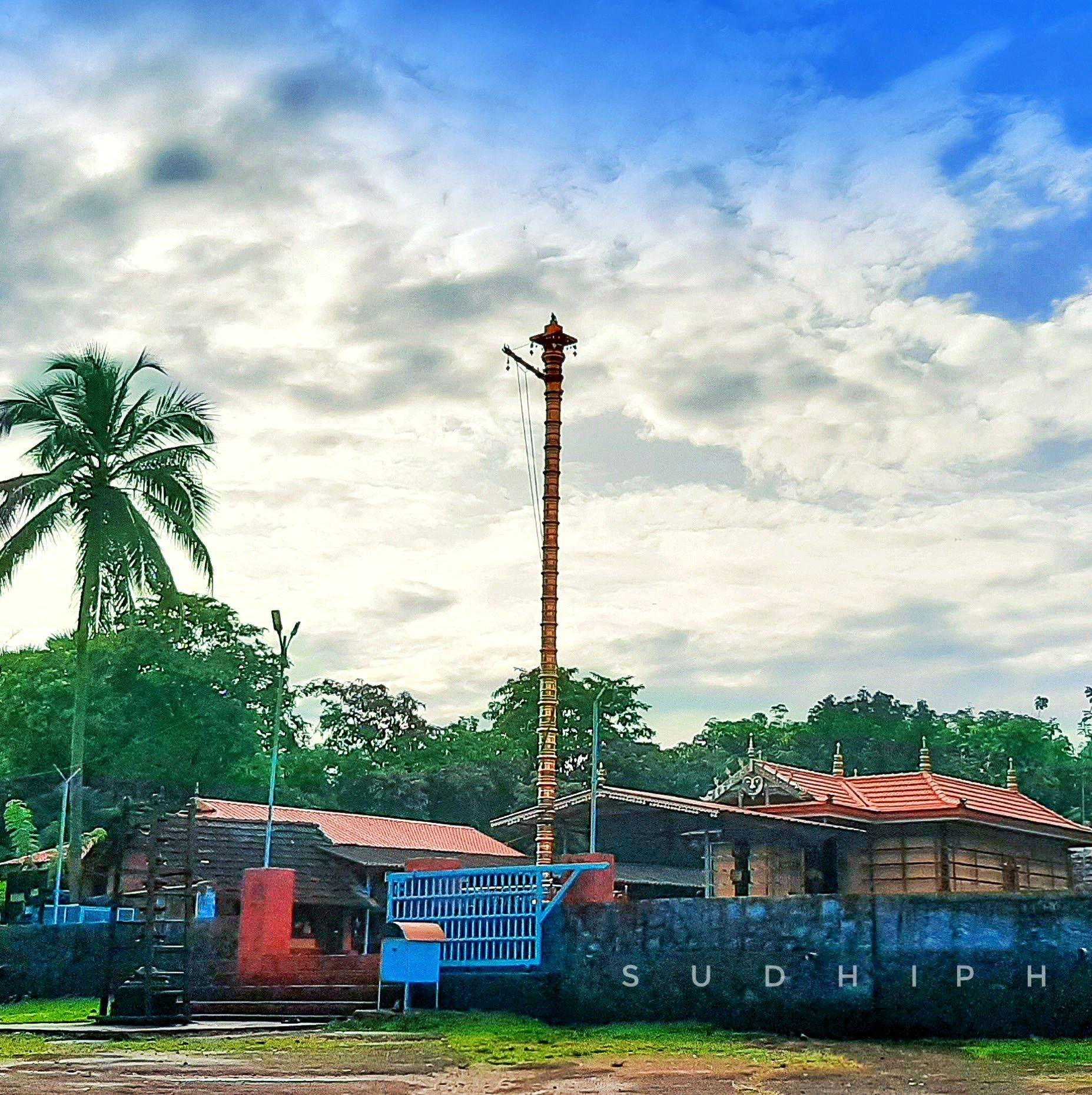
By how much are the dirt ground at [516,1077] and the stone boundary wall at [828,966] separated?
0.88 metres

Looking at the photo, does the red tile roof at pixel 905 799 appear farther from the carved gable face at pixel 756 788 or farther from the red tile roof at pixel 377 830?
the red tile roof at pixel 377 830

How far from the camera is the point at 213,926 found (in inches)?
792

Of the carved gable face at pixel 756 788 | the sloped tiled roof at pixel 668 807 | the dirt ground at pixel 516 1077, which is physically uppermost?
the carved gable face at pixel 756 788

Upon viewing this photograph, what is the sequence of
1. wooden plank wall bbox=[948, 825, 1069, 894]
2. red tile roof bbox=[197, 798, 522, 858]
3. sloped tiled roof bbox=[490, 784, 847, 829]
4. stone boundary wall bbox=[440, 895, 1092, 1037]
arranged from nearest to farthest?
stone boundary wall bbox=[440, 895, 1092, 1037]
sloped tiled roof bbox=[490, 784, 847, 829]
wooden plank wall bbox=[948, 825, 1069, 894]
red tile roof bbox=[197, 798, 522, 858]

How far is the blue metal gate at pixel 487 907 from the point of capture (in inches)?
662

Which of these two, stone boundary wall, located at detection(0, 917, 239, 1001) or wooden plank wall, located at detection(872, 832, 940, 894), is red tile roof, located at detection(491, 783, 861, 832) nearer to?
wooden plank wall, located at detection(872, 832, 940, 894)

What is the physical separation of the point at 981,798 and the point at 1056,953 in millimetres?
16339

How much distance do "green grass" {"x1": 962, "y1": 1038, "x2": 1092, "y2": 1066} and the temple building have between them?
12029mm

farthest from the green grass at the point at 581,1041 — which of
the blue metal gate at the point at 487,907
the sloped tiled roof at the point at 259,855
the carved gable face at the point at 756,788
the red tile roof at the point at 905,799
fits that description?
the sloped tiled roof at the point at 259,855

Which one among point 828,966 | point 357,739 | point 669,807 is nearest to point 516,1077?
point 828,966

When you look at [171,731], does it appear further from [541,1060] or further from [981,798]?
[541,1060]

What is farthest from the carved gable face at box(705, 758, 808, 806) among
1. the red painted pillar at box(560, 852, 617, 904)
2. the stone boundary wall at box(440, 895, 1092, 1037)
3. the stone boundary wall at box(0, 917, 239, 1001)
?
the stone boundary wall at box(440, 895, 1092, 1037)

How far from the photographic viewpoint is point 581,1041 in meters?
14.3

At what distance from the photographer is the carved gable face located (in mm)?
27438
